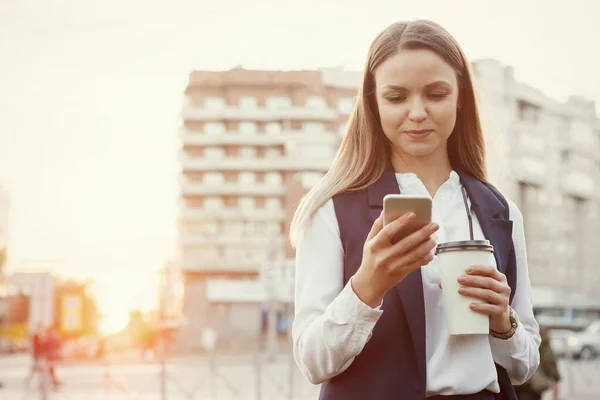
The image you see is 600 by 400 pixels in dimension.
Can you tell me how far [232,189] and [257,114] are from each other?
5922mm

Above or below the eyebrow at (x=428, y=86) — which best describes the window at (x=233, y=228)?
above

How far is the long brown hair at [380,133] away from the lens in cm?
188

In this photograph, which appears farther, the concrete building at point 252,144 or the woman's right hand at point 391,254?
the concrete building at point 252,144

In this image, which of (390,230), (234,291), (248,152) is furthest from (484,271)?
(248,152)

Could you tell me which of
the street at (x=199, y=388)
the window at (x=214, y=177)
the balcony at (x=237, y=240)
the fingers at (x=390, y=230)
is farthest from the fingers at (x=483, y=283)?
the window at (x=214, y=177)

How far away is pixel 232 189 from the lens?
6594 cm

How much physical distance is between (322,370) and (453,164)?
63 cm

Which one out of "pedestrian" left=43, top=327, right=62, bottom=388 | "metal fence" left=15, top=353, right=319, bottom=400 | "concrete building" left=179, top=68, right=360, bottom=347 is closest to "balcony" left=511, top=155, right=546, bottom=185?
"concrete building" left=179, top=68, right=360, bottom=347

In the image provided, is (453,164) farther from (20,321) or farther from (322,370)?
(20,321)

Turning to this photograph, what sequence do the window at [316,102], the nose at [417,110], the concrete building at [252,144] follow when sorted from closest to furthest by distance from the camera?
the nose at [417,110] → the concrete building at [252,144] → the window at [316,102]

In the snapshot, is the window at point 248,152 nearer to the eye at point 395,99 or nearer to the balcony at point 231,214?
the balcony at point 231,214

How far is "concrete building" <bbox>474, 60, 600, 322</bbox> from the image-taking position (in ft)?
211

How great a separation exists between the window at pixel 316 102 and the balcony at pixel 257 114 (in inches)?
17.1

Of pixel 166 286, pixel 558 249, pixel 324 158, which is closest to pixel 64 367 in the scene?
pixel 166 286
